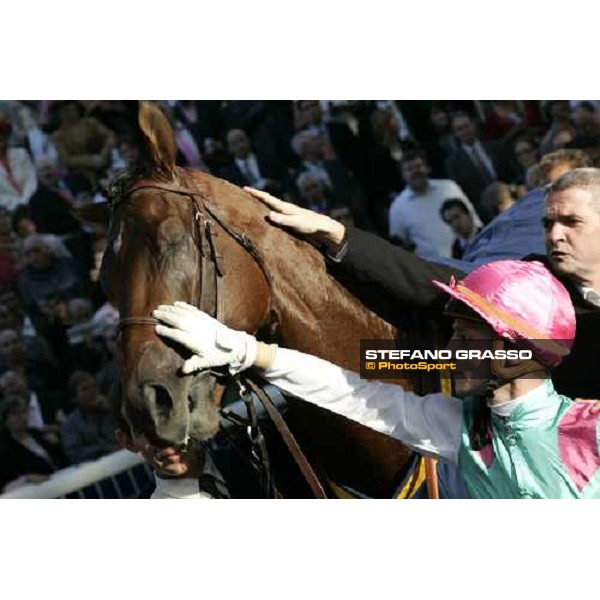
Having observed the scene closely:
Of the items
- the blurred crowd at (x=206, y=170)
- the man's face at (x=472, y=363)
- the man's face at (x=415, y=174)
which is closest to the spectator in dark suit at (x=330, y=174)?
the blurred crowd at (x=206, y=170)

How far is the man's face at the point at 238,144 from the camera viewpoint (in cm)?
369

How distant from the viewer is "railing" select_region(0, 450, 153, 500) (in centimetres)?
382

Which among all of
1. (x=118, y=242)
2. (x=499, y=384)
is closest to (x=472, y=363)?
(x=499, y=384)

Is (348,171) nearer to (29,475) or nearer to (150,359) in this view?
(150,359)

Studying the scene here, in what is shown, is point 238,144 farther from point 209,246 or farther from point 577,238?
point 577,238

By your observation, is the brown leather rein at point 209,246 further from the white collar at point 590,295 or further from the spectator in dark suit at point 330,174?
the white collar at point 590,295

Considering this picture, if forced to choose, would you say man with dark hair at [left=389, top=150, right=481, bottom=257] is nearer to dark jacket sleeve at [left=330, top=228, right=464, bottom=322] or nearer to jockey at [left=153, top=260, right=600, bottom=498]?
dark jacket sleeve at [left=330, top=228, right=464, bottom=322]

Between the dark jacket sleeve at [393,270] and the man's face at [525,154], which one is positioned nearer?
the dark jacket sleeve at [393,270]

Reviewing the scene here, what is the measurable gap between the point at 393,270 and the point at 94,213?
788mm

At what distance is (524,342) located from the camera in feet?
10.4

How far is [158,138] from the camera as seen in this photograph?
11.0 feet

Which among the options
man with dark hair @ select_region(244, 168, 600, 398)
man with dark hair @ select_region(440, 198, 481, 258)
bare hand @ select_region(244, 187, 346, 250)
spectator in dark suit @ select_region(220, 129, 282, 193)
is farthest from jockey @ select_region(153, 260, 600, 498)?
spectator in dark suit @ select_region(220, 129, 282, 193)

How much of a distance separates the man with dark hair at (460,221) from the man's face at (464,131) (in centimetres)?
17

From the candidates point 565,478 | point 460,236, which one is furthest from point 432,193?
point 565,478
